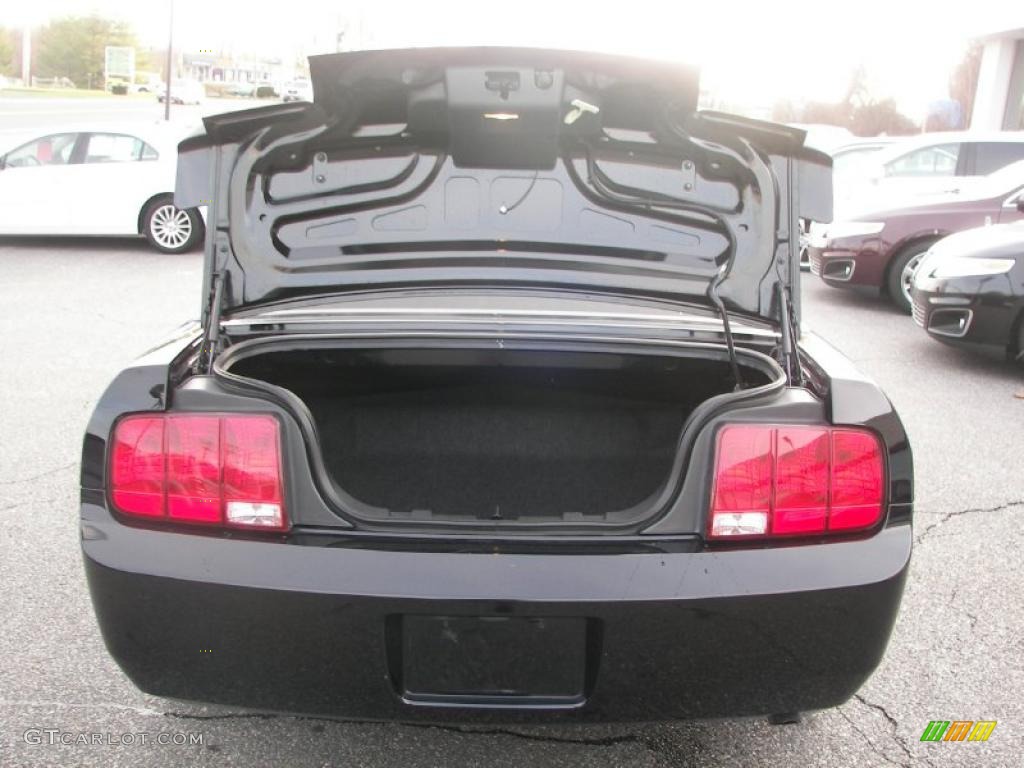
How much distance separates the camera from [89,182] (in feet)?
36.1

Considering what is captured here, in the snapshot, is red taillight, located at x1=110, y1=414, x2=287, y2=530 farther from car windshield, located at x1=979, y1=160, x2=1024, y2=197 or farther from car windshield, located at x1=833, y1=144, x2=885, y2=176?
car windshield, located at x1=833, y1=144, x2=885, y2=176

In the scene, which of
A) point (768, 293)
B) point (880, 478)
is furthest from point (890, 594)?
point (768, 293)

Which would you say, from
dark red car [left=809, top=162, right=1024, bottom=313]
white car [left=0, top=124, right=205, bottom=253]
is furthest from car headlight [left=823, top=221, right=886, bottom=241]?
white car [left=0, top=124, right=205, bottom=253]

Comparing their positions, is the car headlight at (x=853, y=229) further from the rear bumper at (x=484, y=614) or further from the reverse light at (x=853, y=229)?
the rear bumper at (x=484, y=614)

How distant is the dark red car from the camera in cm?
824

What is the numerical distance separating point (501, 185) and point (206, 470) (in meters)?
1.17

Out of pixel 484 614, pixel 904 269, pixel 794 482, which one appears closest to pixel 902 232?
pixel 904 269

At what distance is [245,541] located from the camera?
6.14 ft

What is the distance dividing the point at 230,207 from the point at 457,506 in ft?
3.35

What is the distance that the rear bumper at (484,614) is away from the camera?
5.92ft

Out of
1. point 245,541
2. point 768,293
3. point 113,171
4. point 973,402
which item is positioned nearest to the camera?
point 245,541

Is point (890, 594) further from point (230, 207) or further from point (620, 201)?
point (230, 207)

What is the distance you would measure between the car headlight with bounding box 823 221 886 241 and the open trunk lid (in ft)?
21.6

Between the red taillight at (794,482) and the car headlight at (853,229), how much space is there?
7.15 metres
